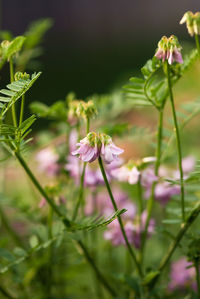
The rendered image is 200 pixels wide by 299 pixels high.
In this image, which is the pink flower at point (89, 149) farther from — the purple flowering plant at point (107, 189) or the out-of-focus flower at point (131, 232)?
the out-of-focus flower at point (131, 232)

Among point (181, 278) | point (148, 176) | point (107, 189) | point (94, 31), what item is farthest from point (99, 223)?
point (94, 31)

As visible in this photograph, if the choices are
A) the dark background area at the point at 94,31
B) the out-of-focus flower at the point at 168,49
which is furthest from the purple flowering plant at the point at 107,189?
the dark background area at the point at 94,31

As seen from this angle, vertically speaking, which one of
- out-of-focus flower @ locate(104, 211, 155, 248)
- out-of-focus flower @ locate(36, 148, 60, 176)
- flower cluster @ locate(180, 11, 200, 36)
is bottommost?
out-of-focus flower @ locate(104, 211, 155, 248)

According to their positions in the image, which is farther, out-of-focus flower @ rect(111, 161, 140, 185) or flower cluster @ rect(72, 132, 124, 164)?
out-of-focus flower @ rect(111, 161, 140, 185)

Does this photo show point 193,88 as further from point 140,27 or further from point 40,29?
point 140,27

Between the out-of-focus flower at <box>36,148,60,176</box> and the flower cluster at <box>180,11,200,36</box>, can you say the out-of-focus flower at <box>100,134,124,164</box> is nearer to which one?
the flower cluster at <box>180,11,200,36</box>

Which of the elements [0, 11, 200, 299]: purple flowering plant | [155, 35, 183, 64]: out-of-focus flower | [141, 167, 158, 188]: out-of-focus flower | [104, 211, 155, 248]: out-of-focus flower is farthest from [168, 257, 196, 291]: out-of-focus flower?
[155, 35, 183, 64]: out-of-focus flower

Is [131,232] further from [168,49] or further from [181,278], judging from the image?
[168,49]
